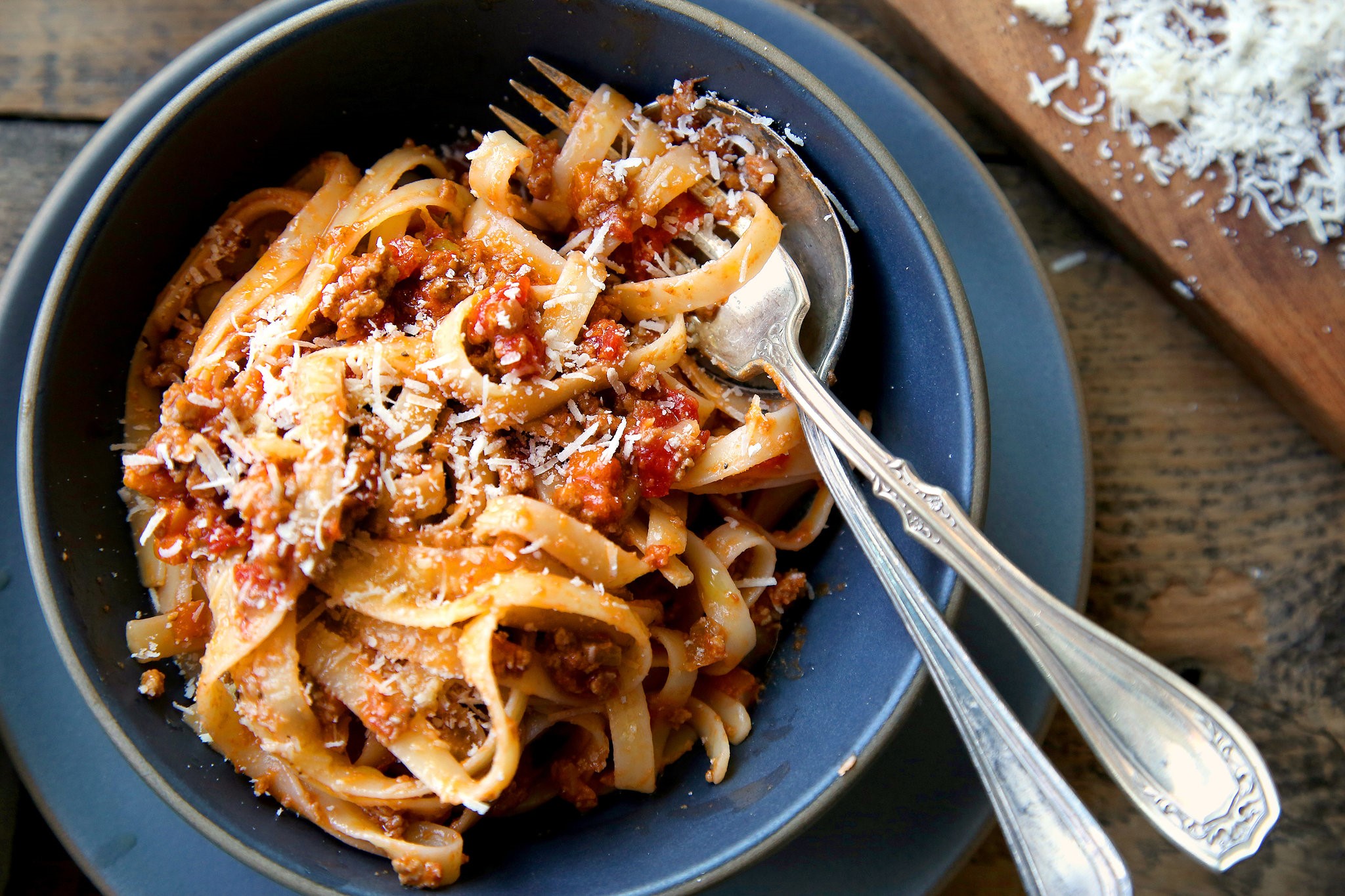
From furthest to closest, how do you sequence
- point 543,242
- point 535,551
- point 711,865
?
point 543,242 < point 535,551 < point 711,865

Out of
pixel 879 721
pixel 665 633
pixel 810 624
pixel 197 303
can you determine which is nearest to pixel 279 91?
pixel 197 303

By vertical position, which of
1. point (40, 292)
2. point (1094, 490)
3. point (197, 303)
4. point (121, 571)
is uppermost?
point (1094, 490)

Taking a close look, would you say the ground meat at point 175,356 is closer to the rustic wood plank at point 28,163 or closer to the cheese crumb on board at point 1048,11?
the rustic wood plank at point 28,163

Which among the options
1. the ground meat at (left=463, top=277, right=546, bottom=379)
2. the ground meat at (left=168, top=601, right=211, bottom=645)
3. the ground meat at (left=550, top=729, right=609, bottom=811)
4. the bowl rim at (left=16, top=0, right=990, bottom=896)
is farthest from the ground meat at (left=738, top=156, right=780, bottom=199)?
the ground meat at (left=168, top=601, right=211, bottom=645)

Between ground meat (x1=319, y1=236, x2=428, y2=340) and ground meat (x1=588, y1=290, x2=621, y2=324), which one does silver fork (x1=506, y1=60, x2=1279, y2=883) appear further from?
ground meat (x1=319, y1=236, x2=428, y2=340)

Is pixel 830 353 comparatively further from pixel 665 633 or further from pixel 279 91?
pixel 279 91

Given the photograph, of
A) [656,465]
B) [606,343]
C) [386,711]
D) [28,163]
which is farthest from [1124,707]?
[28,163]
